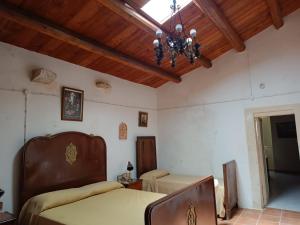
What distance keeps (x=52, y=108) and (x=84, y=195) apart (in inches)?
55.6

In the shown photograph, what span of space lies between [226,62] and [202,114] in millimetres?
1255

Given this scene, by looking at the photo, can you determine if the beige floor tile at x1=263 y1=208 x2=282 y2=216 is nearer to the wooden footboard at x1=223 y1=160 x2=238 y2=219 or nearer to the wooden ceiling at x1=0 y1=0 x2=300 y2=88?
the wooden footboard at x1=223 y1=160 x2=238 y2=219

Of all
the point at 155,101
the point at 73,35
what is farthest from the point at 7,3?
the point at 155,101

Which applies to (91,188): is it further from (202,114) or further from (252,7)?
(252,7)

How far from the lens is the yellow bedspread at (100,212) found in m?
2.13

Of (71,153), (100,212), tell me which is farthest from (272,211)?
(71,153)

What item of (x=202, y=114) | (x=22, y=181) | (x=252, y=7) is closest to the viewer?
(x=22, y=181)

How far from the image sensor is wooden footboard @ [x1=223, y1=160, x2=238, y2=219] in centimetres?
364

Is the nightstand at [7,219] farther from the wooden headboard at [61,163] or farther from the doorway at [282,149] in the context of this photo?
the doorway at [282,149]

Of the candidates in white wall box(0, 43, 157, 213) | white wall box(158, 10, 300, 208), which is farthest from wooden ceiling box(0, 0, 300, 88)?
white wall box(158, 10, 300, 208)

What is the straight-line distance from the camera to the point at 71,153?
3.37 meters

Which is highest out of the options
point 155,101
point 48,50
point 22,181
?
point 48,50

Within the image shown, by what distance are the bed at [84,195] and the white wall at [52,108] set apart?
0.18 meters

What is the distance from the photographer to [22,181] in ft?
9.00
